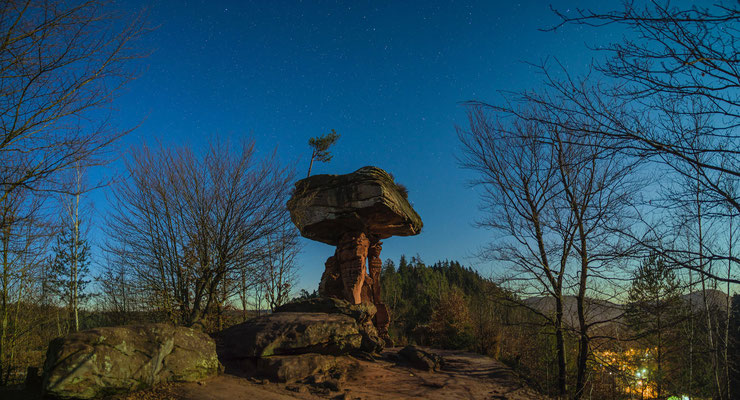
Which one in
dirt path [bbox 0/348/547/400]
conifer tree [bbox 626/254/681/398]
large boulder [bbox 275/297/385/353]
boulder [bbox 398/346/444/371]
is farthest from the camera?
large boulder [bbox 275/297/385/353]

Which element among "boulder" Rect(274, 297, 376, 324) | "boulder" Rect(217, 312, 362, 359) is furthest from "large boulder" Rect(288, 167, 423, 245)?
"boulder" Rect(217, 312, 362, 359)

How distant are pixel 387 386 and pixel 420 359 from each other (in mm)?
2360

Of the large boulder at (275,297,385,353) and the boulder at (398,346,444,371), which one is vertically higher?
the large boulder at (275,297,385,353)

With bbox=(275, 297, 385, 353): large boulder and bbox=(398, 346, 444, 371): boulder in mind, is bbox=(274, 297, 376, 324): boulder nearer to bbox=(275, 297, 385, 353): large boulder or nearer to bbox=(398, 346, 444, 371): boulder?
bbox=(275, 297, 385, 353): large boulder

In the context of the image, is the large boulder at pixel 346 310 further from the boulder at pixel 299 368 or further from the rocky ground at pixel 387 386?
the boulder at pixel 299 368

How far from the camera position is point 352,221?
13812mm

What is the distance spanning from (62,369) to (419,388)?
6663mm

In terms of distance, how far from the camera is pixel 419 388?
7965mm

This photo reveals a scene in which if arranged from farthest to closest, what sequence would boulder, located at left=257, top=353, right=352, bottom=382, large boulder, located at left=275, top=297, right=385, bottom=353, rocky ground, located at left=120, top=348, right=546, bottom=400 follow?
large boulder, located at left=275, top=297, right=385, bottom=353
boulder, located at left=257, top=353, right=352, bottom=382
rocky ground, located at left=120, top=348, right=546, bottom=400

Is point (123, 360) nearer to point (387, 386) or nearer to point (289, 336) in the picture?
point (289, 336)

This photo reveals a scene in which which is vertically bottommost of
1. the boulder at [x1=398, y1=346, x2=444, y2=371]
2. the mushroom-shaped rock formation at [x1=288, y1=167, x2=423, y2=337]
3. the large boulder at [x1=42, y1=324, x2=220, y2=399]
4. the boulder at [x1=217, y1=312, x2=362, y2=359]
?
the boulder at [x1=398, y1=346, x2=444, y2=371]

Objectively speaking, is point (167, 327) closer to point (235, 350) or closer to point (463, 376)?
point (235, 350)

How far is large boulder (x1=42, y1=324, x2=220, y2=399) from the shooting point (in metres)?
4.65

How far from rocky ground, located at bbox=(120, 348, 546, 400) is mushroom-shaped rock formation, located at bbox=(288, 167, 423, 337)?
419cm
